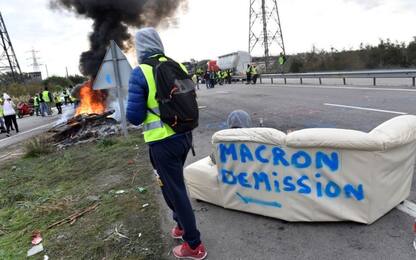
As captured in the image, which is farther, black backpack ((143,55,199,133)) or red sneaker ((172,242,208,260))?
red sneaker ((172,242,208,260))

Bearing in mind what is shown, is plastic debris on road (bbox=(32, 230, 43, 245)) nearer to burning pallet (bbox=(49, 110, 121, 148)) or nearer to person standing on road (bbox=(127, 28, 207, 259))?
person standing on road (bbox=(127, 28, 207, 259))

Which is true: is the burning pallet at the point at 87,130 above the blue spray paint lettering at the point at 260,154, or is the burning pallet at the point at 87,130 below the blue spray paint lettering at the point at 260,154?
Answer: below

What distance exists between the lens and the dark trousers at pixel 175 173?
321cm

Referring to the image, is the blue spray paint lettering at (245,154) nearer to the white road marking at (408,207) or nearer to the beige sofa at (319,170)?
the beige sofa at (319,170)

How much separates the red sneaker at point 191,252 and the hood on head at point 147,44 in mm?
1688

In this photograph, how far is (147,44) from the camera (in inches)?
128

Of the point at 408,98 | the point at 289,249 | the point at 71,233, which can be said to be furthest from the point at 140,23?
the point at 289,249

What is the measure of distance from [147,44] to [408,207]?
3.05 meters

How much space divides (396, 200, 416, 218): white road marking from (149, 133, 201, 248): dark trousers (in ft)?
6.92

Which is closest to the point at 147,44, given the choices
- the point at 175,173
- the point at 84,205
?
the point at 175,173

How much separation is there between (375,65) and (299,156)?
28.2m


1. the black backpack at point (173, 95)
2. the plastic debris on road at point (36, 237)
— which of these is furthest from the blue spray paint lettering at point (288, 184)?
the plastic debris on road at point (36, 237)

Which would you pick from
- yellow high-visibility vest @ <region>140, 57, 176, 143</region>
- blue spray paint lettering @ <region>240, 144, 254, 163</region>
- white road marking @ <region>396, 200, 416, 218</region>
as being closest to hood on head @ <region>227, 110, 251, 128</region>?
blue spray paint lettering @ <region>240, 144, 254, 163</region>

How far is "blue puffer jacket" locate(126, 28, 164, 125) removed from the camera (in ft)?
10.1
